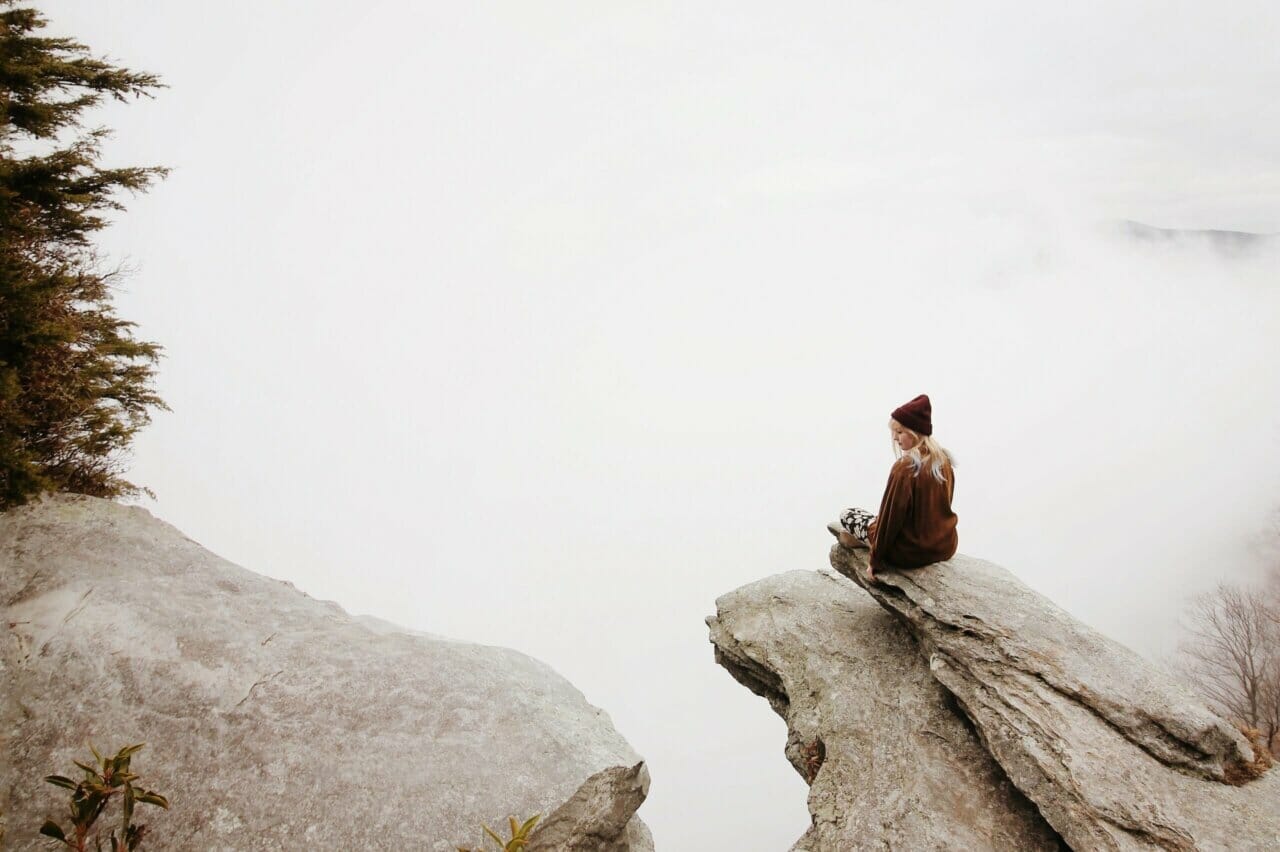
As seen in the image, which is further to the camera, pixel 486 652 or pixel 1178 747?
pixel 486 652

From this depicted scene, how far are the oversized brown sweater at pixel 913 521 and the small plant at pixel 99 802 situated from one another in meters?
12.3

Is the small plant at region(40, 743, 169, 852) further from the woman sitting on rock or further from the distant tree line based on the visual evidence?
the distant tree line

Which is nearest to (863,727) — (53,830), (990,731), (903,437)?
(990,731)

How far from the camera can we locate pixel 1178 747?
32.7 feet

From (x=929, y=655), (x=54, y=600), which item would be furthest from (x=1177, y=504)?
(x=54, y=600)

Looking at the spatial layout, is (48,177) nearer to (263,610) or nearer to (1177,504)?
(263,610)

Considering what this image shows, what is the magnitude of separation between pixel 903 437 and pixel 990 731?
5301 mm

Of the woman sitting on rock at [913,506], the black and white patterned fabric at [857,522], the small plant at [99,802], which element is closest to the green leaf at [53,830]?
the small plant at [99,802]

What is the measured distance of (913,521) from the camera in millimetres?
12453

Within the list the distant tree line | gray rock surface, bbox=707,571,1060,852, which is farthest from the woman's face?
the distant tree line

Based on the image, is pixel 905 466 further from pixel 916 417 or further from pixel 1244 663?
pixel 1244 663

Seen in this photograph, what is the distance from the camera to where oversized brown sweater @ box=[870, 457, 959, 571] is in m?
11.6

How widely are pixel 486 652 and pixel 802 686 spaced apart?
7251mm

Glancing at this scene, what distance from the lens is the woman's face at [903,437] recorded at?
38.2 feet
